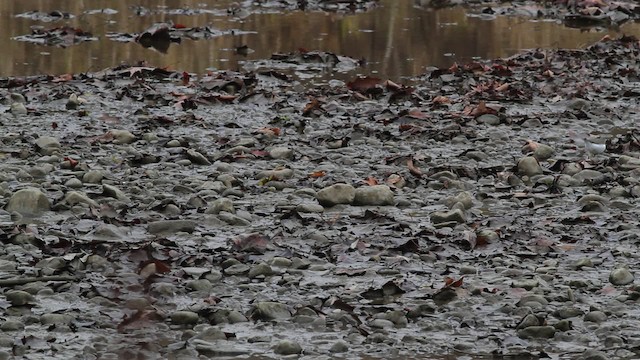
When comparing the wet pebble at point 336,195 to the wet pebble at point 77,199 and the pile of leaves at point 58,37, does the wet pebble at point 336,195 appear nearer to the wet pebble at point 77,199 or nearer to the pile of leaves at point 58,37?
the wet pebble at point 77,199

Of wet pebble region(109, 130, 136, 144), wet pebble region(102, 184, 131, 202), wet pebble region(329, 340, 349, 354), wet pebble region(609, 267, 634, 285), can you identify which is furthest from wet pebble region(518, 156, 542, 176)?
wet pebble region(329, 340, 349, 354)

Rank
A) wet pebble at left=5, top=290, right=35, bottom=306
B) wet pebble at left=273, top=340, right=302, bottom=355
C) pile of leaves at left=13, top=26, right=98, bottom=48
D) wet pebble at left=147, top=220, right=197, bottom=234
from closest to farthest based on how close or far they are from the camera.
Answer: wet pebble at left=273, top=340, right=302, bottom=355 → wet pebble at left=5, top=290, right=35, bottom=306 → wet pebble at left=147, top=220, right=197, bottom=234 → pile of leaves at left=13, top=26, right=98, bottom=48

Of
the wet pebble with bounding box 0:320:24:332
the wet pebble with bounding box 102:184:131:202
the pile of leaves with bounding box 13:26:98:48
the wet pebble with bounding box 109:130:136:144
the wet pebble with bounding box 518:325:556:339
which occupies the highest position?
the wet pebble with bounding box 518:325:556:339

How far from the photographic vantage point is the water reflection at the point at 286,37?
12594mm

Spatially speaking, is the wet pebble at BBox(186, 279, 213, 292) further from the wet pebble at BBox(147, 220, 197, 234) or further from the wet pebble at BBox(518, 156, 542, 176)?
the wet pebble at BBox(518, 156, 542, 176)

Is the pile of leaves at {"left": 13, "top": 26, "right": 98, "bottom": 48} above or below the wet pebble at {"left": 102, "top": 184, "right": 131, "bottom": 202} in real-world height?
below

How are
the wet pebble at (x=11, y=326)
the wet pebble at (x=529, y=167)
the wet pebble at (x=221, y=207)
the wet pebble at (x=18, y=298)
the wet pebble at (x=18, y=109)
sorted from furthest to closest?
the wet pebble at (x=18, y=109), the wet pebble at (x=529, y=167), the wet pebble at (x=221, y=207), the wet pebble at (x=18, y=298), the wet pebble at (x=11, y=326)

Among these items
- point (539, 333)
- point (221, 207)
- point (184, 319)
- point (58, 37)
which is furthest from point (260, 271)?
point (58, 37)

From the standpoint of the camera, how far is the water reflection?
12.6 meters

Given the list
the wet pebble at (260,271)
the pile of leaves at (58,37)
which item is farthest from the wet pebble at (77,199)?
the pile of leaves at (58,37)

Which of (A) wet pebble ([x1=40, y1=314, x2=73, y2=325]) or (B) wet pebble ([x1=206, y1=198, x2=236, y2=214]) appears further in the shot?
(B) wet pebble ([x1=206, y1=198, x2=236, y2=214])

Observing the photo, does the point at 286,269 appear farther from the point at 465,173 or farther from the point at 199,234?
the point at 465,173

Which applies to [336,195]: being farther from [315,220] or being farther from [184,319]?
[184,319]

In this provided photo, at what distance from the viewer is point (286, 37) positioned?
48.3 ft
